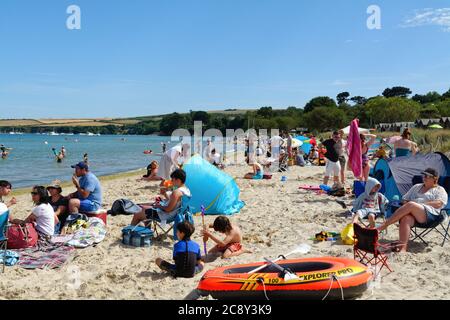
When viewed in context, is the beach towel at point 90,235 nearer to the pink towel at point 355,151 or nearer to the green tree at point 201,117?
the pink towel at point 355,151

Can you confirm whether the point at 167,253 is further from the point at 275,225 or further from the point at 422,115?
the point at 422,115

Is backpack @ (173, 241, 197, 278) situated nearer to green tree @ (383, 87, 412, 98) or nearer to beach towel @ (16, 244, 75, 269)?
beach towel @ (16, 244, 75, 269)

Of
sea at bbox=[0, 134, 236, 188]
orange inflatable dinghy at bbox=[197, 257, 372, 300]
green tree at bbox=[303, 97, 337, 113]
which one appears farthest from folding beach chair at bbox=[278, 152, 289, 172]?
green tree at bbox=[303, 97, 337, 113]

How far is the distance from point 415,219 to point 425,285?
130 cm

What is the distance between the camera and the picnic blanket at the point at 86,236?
6.09m

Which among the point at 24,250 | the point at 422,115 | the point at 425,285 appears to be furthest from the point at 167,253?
the point at 422,115

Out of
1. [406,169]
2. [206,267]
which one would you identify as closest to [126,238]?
[206,267]

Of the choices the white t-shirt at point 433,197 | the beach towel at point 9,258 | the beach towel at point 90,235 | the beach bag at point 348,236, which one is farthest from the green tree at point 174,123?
the white t-shirt at point 433,197

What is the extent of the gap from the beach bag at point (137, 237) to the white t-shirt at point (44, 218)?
41.6 inches

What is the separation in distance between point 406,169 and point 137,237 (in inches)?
191

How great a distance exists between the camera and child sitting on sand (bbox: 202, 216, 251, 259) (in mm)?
5688

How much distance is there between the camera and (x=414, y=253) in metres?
5.60

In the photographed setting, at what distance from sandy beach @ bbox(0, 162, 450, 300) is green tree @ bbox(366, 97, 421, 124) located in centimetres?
6374

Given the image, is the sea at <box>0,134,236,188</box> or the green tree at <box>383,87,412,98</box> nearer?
the sea at <box>0,134,236,188</box>
